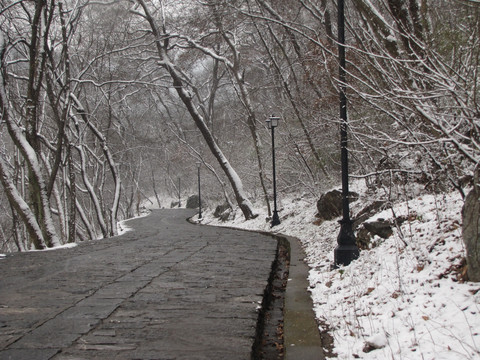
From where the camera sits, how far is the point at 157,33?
2041cm

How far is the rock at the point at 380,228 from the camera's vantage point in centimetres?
638

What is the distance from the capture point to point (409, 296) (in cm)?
405

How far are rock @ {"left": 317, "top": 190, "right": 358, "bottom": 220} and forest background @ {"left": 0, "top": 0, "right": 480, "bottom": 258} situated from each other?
1004 millimetres

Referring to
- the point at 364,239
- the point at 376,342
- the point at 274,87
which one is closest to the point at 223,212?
the point at 274,87

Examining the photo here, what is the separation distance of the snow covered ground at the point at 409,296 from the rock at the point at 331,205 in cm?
478

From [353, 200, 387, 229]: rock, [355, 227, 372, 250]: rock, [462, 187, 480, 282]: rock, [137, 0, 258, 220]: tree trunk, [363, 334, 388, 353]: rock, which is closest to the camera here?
[363, 334, 388, 353]: rock

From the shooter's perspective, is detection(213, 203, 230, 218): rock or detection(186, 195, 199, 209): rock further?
detection(186, 195, 199, 209): rock

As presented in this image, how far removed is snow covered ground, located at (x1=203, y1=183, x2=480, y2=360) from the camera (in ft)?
10.3

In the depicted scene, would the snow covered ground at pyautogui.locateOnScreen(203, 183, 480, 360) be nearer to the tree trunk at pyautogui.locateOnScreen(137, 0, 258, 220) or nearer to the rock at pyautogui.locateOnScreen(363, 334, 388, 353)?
the rock at pyautogui.locateOnScreen(363, 334, 388, 353)

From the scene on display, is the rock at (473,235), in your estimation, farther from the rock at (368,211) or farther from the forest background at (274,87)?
the rock at (368,211)

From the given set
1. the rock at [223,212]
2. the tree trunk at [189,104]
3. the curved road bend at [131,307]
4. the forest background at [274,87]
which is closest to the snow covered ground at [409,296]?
the forest background at [274,87]

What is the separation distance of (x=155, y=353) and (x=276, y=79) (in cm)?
1789

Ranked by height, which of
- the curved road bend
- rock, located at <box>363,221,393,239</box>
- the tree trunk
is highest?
the tree trunk

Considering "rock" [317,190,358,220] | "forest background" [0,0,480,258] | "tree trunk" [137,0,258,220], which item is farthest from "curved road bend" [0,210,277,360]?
"tree trunk" [137,0,258,220]
